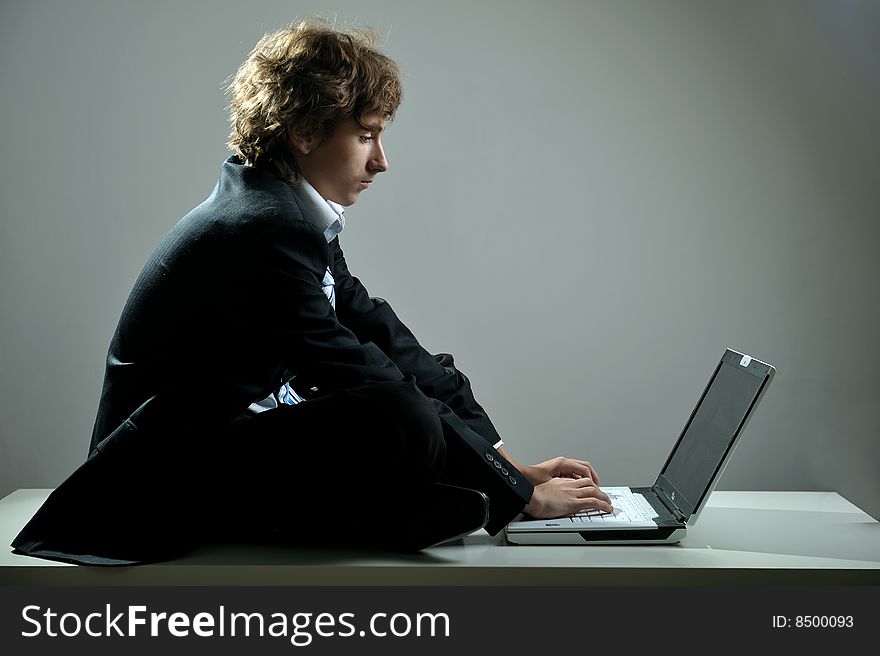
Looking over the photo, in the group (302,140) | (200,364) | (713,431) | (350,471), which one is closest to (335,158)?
(302,140)

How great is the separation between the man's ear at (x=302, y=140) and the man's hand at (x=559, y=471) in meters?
0.67

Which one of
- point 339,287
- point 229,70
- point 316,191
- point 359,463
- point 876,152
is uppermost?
point 229,70

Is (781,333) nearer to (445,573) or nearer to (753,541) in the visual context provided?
(753,541)

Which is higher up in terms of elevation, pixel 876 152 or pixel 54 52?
pixel 54 52

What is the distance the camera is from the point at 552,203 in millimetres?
2676

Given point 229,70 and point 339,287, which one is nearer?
point 339,287

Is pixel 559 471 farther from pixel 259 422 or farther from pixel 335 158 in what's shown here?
pixel 335 158

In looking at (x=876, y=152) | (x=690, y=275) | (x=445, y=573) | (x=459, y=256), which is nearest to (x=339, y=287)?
(x=445, y=573)

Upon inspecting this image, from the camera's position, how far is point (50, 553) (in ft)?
5.14

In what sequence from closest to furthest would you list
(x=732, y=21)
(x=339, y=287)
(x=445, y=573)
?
(x=445, y=573), (x=339, y=287), (x=732, y=21)

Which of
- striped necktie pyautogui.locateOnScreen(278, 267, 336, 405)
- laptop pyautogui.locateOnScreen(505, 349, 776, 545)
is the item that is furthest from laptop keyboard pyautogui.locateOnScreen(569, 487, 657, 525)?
striped necktie pyautogui.locateOnScreen(278, 267, 336, 405)

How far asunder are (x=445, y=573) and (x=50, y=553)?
58 centimetres

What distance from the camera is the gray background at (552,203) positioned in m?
2.62

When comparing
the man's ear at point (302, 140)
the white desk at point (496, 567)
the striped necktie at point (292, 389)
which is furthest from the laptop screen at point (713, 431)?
the man's ear at point (302, 140)
